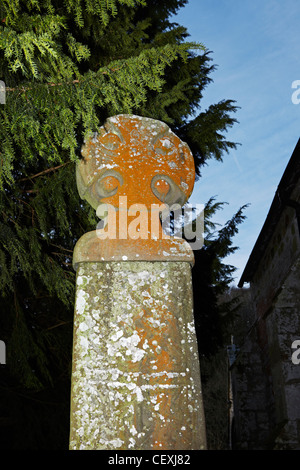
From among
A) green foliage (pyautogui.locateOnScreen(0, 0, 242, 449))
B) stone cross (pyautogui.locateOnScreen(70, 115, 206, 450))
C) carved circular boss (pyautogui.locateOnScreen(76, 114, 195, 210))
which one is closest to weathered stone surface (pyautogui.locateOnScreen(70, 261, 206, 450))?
stone cross (pyautogui.locateOnScreen(70, 115, 206, 450))

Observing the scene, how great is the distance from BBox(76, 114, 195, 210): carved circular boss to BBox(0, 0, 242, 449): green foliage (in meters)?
0.15

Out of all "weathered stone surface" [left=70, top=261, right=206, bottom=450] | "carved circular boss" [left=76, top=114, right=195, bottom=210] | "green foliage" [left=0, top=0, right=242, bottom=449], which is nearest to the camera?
"weathered stone surface" [left=70, top=261, right=206, bottom=450]

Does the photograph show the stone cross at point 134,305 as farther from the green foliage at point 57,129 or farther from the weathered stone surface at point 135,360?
the green foliage at point 57,129

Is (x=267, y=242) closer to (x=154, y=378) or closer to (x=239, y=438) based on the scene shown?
(x=239, y=438)

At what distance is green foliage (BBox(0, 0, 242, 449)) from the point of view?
6.95ft

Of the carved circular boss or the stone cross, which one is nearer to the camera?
the stone cross

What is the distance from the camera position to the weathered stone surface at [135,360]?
1.49m

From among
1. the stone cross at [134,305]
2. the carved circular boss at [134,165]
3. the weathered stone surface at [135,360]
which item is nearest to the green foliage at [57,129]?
the carved circular boss at [134,165]

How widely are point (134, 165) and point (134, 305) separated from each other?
2.02ft

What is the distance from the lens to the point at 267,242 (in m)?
9.62

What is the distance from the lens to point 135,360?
1564mm

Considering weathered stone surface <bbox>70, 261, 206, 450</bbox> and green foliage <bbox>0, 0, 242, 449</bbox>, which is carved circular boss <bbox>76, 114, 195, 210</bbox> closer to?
green foliage <bbox>0, 0, 242, 449</bbox>
